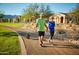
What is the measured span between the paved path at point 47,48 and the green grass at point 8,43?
0.30 feet

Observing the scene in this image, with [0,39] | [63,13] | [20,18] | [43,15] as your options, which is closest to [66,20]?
[63,13]

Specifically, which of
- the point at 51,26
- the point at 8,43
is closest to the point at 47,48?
the point at 51,26

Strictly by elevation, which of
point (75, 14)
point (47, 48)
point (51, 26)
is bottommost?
point (47, 48)

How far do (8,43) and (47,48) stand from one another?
1.66 ft

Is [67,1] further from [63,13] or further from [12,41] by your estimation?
[12,41]

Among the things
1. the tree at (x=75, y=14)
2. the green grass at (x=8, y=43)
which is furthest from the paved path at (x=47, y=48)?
the tree at (x=75, y=14)

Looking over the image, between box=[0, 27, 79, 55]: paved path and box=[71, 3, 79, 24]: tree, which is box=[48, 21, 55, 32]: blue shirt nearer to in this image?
box=[0, 27, 79, 55]: paved path

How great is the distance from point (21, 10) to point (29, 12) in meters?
0.11

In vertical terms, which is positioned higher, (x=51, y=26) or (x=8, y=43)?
(x=51, y=26)

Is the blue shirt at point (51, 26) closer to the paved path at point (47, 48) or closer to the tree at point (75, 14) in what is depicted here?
the paved path at point (47, 48)

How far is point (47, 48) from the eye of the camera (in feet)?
10.4

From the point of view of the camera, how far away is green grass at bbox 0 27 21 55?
3.13 metres

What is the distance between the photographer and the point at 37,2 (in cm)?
315

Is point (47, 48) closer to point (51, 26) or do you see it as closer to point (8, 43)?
point (51, 26)
